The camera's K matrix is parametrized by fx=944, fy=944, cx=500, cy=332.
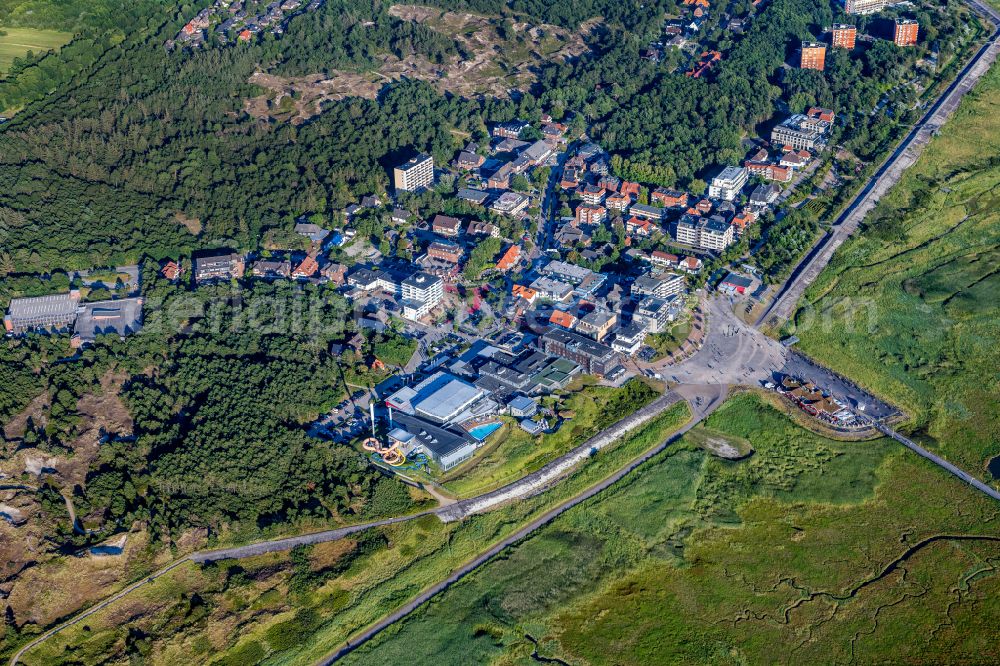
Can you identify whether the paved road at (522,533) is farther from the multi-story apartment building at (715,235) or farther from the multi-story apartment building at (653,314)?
the multi-story apartment building at (715,235)

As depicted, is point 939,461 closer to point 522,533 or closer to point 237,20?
point 522,533

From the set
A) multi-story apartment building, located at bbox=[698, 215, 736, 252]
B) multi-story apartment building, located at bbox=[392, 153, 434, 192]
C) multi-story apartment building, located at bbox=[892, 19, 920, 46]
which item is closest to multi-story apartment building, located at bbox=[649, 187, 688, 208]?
multi-story apartment building, located at bbox=[698, 215, 736, 252]

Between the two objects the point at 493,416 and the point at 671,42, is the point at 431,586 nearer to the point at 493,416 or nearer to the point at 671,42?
the point at 493,416

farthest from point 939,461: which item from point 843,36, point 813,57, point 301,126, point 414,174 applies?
point 301,126

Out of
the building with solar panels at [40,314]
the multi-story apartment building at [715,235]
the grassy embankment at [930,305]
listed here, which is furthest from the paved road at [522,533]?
the building with solar panels at [40,314]

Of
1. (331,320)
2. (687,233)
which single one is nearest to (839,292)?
(687,233)

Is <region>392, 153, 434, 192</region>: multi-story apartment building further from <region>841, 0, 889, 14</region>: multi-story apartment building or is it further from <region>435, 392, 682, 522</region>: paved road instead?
<region>841, 0, 889, 14</region>: multi-story apartment building
